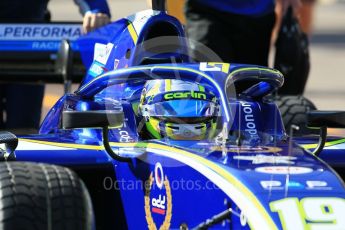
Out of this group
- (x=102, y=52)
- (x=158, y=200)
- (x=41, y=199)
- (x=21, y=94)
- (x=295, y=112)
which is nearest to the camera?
(x=41, y=199)

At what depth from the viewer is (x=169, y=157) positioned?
566 cm

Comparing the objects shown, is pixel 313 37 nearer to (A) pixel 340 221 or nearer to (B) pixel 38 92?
(B) pixel 38 92

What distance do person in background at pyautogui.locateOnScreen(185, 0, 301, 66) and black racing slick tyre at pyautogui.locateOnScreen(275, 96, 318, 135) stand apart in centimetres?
Answer: 71

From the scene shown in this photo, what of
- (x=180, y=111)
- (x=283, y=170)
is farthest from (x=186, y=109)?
(x=283, y=170)

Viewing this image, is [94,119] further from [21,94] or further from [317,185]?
[21,94]

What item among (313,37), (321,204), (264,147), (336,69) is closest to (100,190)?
(264,147)

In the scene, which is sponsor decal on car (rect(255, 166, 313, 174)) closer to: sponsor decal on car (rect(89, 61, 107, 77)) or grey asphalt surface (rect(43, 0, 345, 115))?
sponsor decal on car (rect(89, 61, 107, 77))

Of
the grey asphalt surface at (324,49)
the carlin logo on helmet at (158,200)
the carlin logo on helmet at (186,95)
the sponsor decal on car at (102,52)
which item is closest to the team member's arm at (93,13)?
the sponsor decal on car at (102,52)

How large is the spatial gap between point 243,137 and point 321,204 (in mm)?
911

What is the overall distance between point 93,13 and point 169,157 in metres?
2.96

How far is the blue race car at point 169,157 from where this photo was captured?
17.4 feet

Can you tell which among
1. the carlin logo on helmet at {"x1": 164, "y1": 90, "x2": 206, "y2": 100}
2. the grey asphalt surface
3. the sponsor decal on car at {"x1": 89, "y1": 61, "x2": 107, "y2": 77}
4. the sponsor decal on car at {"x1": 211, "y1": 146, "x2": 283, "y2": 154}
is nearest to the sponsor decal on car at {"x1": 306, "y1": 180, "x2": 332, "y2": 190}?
the sponsor decal on car at {"x1": 211, "y1": 146, "x2": 283, "y2": 154}

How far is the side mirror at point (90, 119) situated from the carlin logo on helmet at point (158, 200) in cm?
33

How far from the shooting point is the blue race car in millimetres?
5289
